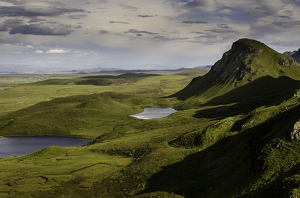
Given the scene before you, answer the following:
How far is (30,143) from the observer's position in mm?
161375

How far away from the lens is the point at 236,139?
76.6 metres

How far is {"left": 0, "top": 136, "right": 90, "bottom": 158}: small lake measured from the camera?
145 metres

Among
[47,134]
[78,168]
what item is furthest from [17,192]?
[47,134]

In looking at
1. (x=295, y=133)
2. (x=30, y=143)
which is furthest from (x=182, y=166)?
(x=30, y=143)

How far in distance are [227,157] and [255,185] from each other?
2251cm

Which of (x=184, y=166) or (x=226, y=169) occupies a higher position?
(x=226, y=169)

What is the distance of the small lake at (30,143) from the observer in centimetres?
14532

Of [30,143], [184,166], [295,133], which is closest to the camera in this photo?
[295,133]

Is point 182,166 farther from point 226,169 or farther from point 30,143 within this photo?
point 30,143

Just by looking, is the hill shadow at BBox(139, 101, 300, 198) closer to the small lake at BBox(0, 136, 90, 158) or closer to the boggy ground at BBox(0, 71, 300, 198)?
the boggy ground at BBox(0, 71, 300, 198)

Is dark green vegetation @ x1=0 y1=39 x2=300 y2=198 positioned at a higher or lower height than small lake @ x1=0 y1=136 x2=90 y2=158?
higher

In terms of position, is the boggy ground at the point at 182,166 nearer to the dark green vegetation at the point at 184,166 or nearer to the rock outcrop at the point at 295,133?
the dark green vegetation at the point at 184,166

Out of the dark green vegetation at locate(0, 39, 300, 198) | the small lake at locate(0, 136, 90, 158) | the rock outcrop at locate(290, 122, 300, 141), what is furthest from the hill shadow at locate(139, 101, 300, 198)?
the small lake at locate(0, 136, 90, 158)

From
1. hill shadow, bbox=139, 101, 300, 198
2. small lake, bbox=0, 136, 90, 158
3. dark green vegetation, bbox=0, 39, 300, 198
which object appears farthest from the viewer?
small lake, bbox=0, 136, 90, 158
